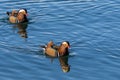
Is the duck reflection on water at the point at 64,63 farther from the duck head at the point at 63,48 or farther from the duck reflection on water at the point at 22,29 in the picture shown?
the duck reflection on water at the point at 22,29

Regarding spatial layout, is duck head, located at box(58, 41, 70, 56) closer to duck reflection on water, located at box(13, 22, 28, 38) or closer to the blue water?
the blue water

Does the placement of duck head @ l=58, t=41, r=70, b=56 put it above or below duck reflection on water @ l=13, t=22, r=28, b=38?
above

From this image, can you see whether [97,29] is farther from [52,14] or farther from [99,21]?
[52,14]

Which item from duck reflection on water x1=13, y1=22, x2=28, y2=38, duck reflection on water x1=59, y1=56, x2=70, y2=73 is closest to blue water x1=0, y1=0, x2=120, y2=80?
duck reflection on water x1=13, y1=22, x2=28, y2=38

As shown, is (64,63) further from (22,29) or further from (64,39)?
(22,29)

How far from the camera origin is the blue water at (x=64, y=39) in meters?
29.9

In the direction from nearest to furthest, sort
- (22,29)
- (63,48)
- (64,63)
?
(64,63)
(63,48)
(22,29)

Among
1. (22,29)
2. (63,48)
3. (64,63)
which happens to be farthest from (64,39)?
(22,29)

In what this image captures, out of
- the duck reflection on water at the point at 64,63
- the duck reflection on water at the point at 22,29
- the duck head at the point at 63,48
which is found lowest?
the duck reflection on water at the point at 64,63

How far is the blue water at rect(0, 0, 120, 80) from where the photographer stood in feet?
98.2

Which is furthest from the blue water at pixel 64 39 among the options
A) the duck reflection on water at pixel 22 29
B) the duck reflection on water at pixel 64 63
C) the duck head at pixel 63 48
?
the duck head at pixel 63 48

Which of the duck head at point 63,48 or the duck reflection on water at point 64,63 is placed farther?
the duck head at point 63,48

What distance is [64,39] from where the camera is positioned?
113 ft

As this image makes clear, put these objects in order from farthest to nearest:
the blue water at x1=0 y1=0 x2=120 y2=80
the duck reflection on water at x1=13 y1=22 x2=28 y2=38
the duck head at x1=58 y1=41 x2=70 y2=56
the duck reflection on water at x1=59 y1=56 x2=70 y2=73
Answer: the duck reflection on water at x1=13 y1=22 x2=28 y2=38 < the duck head at x1=58 y1=41 x2=70 y2=56 < the duck reflection on water at x1=59 y1=56 x2=70 y2=73 < the blue water at x1=0 y1=0 x2=120 y2=80
